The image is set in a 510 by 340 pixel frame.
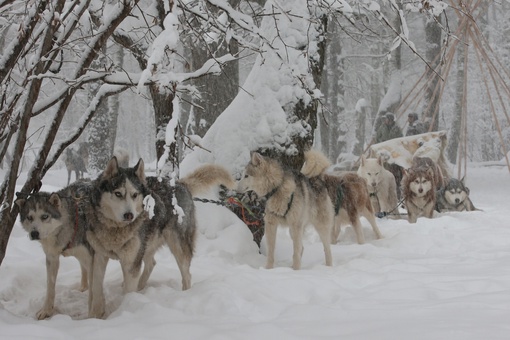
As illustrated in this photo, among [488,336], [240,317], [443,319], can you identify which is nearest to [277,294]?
[240,317]

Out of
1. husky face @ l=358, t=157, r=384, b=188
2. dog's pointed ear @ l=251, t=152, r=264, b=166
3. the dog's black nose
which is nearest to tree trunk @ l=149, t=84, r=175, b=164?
dog's pointed ear @ l=251, t=152, r=264, b=166

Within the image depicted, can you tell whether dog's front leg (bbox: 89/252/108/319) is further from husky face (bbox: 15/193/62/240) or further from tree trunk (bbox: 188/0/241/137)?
tree trunk (bbox: 188/0/241/137)

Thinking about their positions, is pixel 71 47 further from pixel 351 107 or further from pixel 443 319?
pixel 351 107

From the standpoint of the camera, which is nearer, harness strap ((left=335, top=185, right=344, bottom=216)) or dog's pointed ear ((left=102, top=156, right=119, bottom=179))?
dog's pointed ear ((left=102, top=156, right=119, bottom=179))

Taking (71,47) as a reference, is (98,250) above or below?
below

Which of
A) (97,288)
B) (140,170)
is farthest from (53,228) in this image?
(140,170)

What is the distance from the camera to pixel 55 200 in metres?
4.07

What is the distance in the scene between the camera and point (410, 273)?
4.36 meters

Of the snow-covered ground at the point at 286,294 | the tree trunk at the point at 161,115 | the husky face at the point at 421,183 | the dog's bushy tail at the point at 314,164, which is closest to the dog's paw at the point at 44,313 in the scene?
the snow-covered ground at the point at 286,294

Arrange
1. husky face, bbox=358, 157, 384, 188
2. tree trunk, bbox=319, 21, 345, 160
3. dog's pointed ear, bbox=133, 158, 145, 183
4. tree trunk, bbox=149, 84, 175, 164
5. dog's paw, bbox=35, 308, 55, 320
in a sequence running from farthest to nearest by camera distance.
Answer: tree trunk, bbox=319, 21, 345, 160 → husky face, bbox=358, 157, 384, 188 → tree trunk, bbox=149, 84, 175, 164 → dog's pointed ear, bbox=133, 158, 145, 183 → dog's paw, bbox=35, 308, 55, 320

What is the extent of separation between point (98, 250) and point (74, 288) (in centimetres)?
102

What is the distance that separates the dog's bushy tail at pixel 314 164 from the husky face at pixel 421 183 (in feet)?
10.6

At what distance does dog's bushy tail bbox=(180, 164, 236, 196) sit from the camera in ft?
15.8

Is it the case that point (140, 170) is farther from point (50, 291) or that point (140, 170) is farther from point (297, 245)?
point (297, 245)
